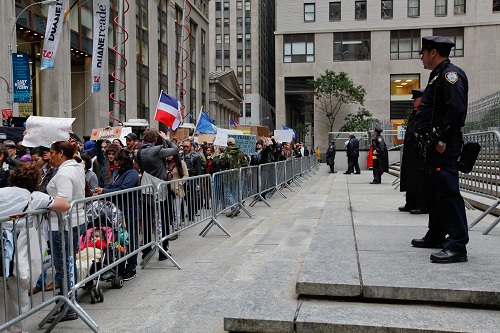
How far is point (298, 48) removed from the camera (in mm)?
56375

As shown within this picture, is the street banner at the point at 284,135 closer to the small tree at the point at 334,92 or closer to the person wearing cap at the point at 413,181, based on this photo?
the person wearing cap at the point at 413,181

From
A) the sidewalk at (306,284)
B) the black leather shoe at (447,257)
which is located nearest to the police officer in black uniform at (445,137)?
the black leather shoe at (447,257)

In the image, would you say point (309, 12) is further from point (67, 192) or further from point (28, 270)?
point (28, 270)

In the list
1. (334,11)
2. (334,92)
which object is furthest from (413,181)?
(334,11)

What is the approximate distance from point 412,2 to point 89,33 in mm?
37998

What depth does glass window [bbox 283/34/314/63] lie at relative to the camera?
5600cm

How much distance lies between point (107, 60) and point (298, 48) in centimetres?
2998

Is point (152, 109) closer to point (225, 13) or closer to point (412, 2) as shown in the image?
point (412, 2)

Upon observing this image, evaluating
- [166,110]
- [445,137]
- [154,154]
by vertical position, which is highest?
[166,110]

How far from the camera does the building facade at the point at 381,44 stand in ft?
172

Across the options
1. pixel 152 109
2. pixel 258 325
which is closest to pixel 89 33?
pixel 152 109

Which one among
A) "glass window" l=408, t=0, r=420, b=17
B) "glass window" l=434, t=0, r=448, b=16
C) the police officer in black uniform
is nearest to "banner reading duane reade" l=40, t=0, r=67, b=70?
the police officer in black uniform

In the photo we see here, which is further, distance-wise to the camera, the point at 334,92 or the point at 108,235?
the point at 334,92

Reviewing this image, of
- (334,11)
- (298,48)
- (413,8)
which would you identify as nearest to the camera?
(413,8)
